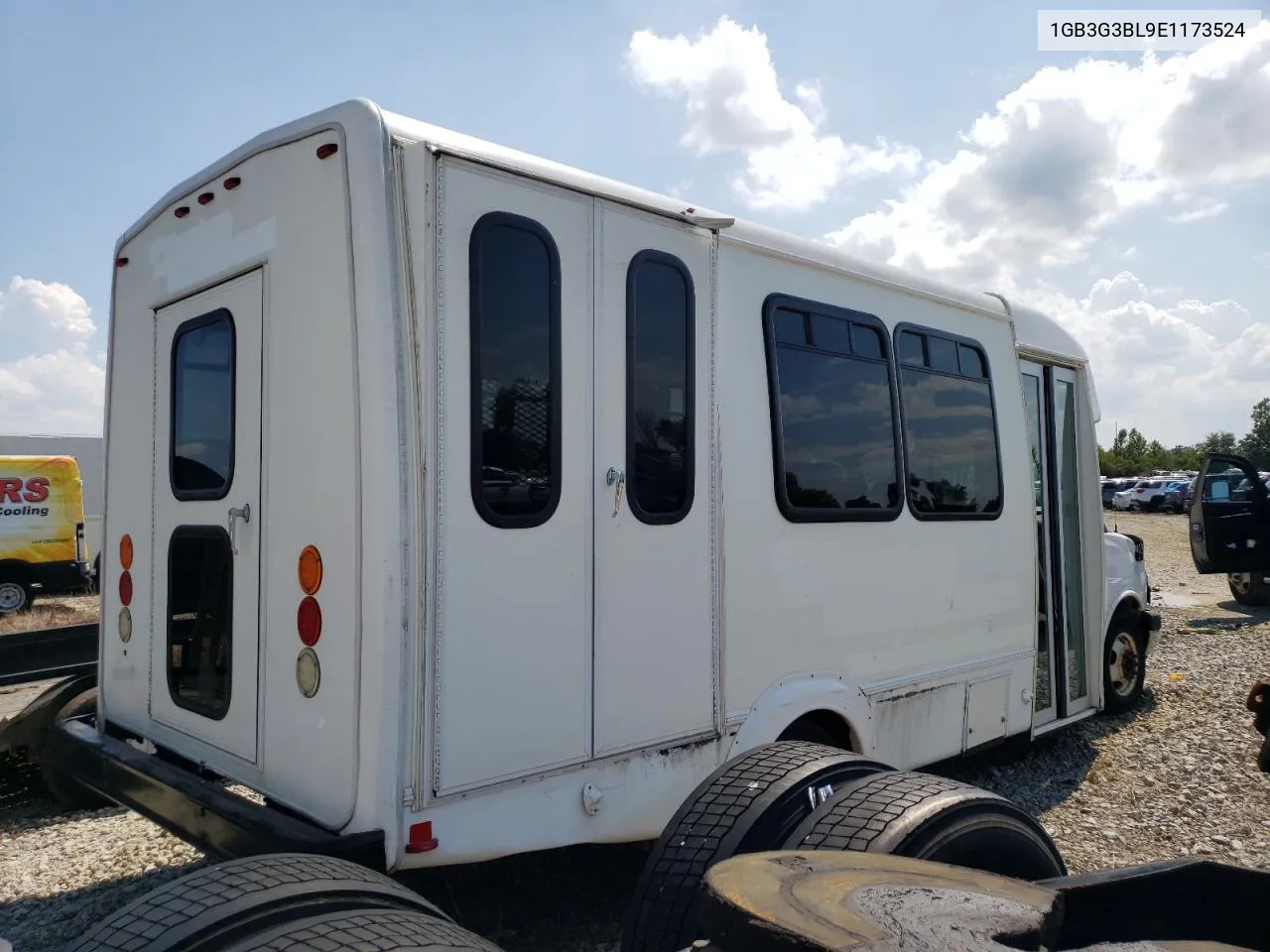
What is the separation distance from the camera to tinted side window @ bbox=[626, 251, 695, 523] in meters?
3.50

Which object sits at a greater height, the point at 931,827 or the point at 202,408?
the point at 202,408

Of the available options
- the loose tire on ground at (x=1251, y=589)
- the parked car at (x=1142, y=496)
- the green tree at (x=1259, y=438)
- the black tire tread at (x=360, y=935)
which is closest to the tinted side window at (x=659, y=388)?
the black tire tread at (x=360, y=935)

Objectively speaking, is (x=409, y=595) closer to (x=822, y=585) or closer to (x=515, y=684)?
(x=515, y=684)

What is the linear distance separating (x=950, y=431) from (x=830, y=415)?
1.15 m

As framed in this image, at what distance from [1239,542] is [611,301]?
39.6 feet

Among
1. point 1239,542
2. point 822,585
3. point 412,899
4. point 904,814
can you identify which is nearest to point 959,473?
point 822,585

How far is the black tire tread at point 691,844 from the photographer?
2.42 meters

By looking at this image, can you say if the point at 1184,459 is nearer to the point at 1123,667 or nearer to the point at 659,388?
the point at 1123,667

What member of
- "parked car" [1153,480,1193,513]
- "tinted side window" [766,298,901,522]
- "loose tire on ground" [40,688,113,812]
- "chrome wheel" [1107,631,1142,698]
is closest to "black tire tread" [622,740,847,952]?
"tinted side window" [766,298,901,522]

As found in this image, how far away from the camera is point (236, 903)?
1.88m

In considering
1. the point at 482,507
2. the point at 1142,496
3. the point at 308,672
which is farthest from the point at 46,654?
the point at 1142,496

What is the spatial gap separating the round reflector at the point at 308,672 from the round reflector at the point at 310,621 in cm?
4

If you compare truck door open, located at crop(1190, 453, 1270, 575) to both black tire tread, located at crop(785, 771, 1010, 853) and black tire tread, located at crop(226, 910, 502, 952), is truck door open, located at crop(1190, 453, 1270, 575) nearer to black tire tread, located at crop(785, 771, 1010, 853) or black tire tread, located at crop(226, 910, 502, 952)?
black tire tread, located at crop(785, 771, 1010, 853)

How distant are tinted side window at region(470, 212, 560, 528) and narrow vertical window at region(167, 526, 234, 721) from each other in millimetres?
1174
